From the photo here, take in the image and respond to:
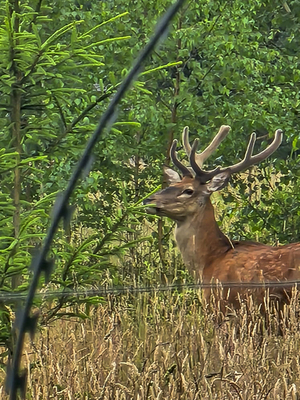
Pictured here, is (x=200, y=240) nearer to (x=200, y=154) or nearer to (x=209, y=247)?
(x=209, y=247)

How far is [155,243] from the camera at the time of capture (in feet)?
23.7

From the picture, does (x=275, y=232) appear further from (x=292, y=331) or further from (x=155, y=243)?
(x=292, y=331)

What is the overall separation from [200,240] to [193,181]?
532mm

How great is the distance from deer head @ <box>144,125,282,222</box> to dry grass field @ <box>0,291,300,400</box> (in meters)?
1.43

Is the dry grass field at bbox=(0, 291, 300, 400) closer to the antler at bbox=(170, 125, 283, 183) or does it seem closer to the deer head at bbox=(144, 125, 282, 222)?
the deer head at bbox=(144, 125, 282, 222)

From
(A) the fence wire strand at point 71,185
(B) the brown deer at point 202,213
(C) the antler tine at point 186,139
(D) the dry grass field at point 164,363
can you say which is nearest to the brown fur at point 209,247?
(B) the brown deer at point 202,213

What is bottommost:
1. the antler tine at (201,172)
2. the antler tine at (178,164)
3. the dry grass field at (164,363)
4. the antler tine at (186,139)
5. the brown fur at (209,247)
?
the dry grass field at (164,363)

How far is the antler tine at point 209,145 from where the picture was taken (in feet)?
20.6

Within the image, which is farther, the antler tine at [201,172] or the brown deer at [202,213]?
the antler tine at [201,172]

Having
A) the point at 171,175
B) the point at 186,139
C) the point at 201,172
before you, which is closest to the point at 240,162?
the point at 201,172

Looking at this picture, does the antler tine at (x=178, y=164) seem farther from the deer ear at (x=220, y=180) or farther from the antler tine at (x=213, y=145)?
the deer ear at (x=220, y=180)

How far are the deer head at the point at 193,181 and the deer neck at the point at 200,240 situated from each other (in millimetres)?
58

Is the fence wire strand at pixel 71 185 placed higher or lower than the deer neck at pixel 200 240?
lower

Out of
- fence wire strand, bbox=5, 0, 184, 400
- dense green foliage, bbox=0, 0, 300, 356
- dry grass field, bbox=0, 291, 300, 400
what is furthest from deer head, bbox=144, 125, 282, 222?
fence wire strand, bbox=5, 0, 184, 400
